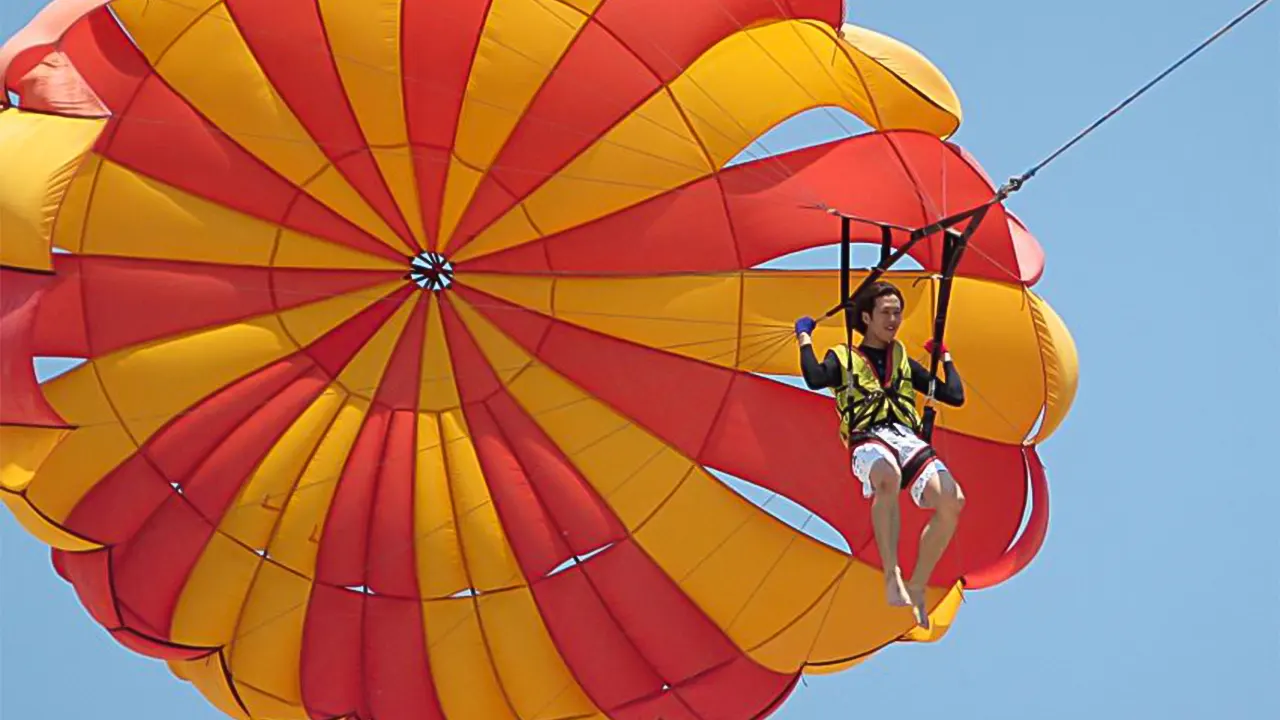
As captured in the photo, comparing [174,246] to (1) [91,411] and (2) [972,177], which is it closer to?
(1) [91,411]

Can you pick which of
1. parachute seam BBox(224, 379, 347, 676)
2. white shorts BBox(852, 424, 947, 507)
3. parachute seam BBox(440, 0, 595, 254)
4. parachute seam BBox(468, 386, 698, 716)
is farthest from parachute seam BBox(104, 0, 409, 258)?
white shorts BBox(852, 424, 947, 507)

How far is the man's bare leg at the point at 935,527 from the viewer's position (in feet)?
33.1

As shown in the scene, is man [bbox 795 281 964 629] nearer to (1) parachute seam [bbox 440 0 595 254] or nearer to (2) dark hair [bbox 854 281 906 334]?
(2) dark hair [bbox 854 281 906 334]

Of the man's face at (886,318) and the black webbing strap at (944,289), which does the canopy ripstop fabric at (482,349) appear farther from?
the black webbing strap at (944,289)

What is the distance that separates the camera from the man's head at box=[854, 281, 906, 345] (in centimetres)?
1042

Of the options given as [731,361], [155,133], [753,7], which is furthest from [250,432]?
[753,7]

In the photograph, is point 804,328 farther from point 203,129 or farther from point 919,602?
point 203,129

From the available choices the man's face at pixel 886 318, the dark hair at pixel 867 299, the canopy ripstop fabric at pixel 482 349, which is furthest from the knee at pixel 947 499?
the canopy ripstop fabric at pixel 482 349

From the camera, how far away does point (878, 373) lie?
410 inches

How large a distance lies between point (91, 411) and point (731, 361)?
2971mm

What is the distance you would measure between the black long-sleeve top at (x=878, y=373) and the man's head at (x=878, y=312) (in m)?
0.07

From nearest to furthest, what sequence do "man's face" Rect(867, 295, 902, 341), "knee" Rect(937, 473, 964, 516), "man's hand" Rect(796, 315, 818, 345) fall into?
"knee" Rect(937, 473, 964, 516) < "man's hand" Rect(796, 315, 818, 345) < "man's face" Rect(867, 295, 902, 341)

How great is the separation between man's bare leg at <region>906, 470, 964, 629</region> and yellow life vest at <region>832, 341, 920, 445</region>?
1.13 feet

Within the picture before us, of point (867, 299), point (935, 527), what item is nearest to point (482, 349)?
point (867, 299)
